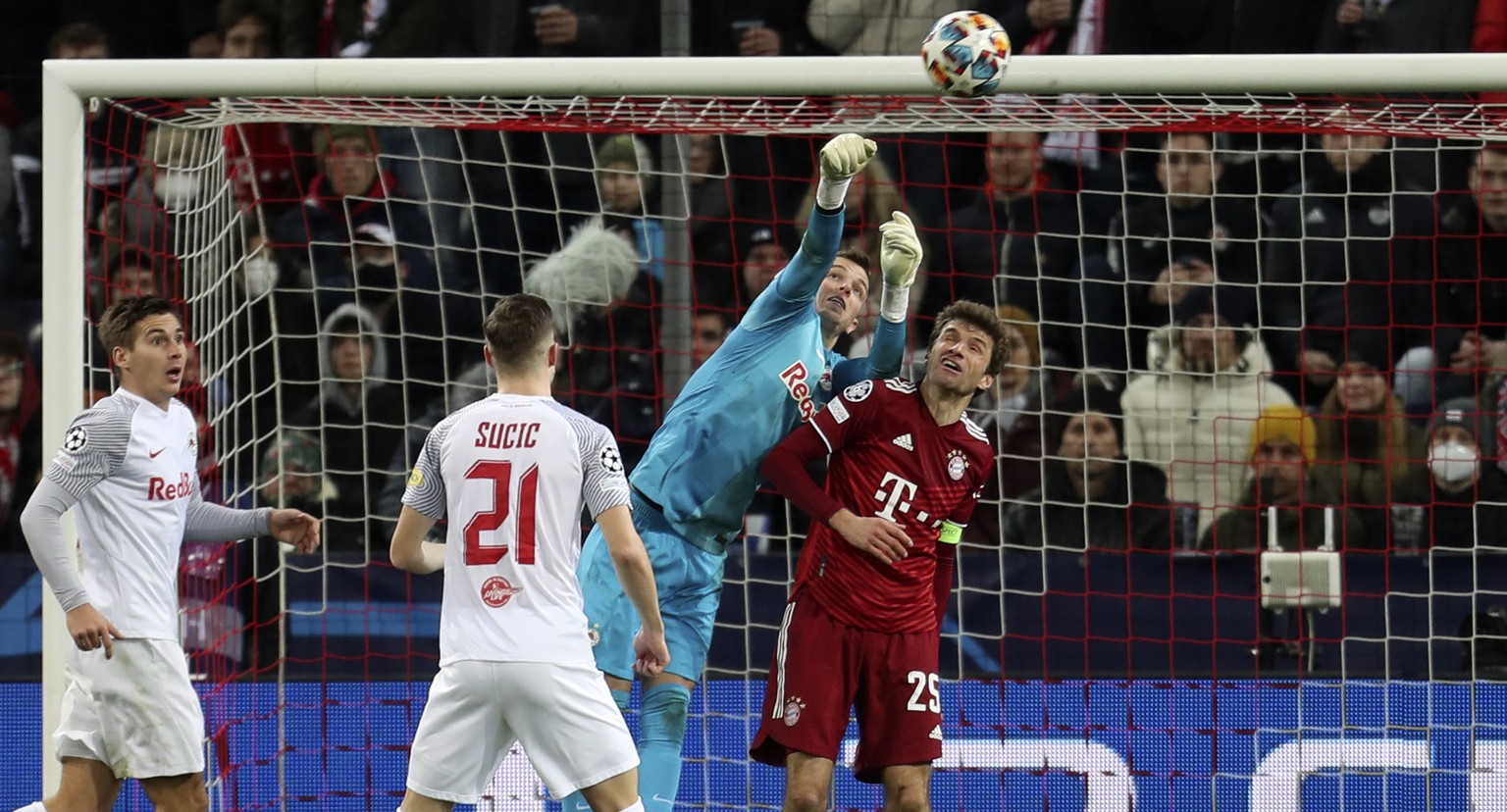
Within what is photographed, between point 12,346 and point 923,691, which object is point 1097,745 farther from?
point 12,346

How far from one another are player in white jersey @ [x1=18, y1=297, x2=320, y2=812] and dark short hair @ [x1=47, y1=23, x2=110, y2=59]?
3.95m

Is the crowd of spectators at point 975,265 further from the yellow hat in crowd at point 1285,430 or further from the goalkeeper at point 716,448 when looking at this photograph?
the goalkeeper at point 716,448

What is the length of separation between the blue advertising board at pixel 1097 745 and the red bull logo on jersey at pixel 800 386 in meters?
1.64

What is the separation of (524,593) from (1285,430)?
4.12m

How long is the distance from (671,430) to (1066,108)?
1.79 metres

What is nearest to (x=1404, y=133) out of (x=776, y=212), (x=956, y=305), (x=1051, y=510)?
(x=956, y=305)

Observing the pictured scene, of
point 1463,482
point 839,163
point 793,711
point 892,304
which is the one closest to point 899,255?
point 892,304

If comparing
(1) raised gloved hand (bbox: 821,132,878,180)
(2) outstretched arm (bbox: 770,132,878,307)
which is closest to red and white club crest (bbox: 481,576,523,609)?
(2) outstretched arm (bbox: 770,132,878,307)

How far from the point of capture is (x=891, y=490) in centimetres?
557

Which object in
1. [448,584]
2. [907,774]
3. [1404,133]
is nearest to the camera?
[448,584]

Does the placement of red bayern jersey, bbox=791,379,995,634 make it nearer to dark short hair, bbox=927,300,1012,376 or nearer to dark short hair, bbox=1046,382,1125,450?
dark short hair, bbox=927,300,1012,376

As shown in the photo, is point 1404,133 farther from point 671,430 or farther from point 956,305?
point 671,430

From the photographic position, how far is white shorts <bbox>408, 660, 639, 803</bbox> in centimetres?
462

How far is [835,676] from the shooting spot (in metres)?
5.53
